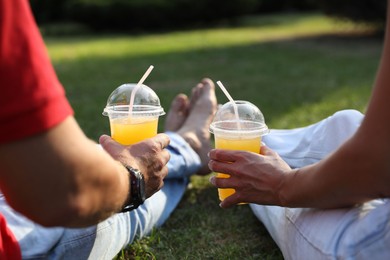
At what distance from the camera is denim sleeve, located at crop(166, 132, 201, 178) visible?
9.16 ft

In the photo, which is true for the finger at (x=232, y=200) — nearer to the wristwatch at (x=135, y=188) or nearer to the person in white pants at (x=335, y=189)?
the person in white pants at (x=335, y=189)

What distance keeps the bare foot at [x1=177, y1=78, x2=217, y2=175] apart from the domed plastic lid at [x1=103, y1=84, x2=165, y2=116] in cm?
87

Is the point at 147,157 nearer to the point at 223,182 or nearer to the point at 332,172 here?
the point at 223,182

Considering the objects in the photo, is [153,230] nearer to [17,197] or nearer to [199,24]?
[17,197]

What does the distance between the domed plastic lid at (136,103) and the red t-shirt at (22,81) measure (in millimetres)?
1012

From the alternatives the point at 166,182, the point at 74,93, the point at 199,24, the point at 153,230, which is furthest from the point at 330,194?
the point at 199,24

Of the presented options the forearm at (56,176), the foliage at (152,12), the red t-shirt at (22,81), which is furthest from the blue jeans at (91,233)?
the foliage at (152,12)

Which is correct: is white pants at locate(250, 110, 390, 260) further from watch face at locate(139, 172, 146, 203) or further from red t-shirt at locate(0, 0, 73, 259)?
red t-shirt at locate(0, 0, 73, 259)

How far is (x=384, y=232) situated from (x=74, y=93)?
4866mm

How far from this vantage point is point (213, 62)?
8188 mm

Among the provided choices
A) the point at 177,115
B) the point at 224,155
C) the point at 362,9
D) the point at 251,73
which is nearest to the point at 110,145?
the point at 224,155

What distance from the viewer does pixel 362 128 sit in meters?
1.49

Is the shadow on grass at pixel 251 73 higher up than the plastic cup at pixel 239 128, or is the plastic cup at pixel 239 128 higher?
the plastic cup at pixel 239 128

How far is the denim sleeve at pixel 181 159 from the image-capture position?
279cm
